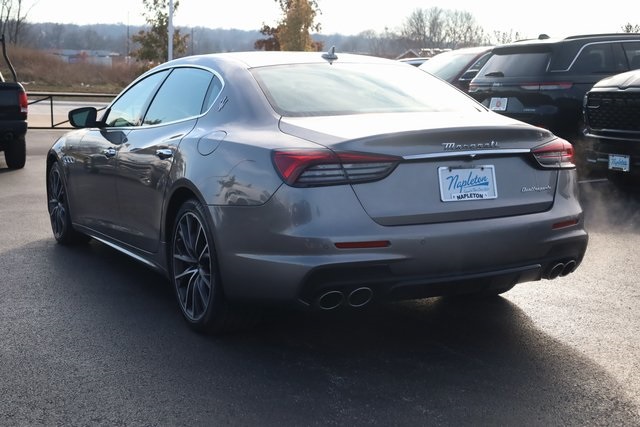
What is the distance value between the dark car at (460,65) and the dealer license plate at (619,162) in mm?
5041

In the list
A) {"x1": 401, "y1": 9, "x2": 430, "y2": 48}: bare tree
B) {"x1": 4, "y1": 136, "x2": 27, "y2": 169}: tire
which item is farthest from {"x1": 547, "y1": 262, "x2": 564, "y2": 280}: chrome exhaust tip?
{"x1": 401, "y1": 9, "x2": 430, "y2": 48}: bare tree

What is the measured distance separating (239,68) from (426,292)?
1.77m

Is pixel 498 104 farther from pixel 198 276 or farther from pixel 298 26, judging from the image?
pixel 298 26

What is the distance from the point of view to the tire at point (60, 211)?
23.7 feet

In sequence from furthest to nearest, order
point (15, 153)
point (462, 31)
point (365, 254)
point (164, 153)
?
1. point (462, 31)
2. point (15, 153)
3. point (164, 153)
4. point (365, 254)

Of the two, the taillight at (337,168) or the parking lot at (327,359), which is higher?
the taillight at (337,168)

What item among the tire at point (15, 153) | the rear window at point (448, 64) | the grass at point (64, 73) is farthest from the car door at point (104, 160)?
the grass at point (64, 73)

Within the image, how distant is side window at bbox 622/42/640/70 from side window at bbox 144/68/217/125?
22.2ft

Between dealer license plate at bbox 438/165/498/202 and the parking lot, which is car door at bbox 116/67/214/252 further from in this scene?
dealer license plate at bbox 438/165/498/202

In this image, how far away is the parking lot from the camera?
373 centimetres

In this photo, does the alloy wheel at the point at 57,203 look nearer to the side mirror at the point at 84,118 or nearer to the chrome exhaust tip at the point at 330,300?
the side mirror at the point at 84,118

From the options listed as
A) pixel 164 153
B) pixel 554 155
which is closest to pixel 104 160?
pixel 164 153

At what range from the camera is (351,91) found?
5.01m

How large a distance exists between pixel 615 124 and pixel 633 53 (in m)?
2.44
